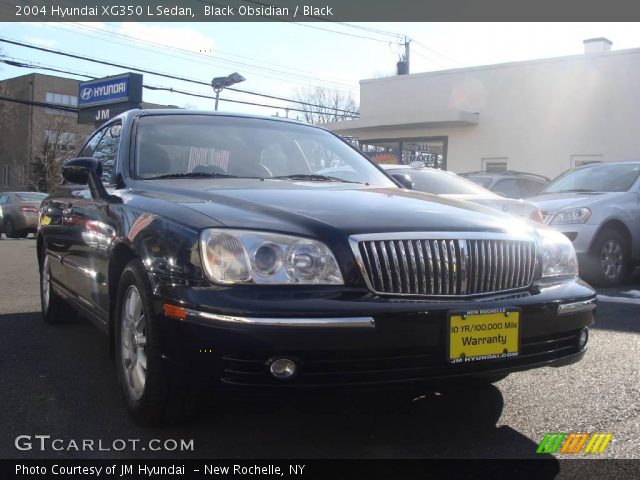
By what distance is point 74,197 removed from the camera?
467 cm

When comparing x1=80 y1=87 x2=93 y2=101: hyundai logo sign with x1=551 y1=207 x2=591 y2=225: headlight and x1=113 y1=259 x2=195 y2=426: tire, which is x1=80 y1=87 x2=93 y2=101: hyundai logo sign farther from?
x1=113 y1=259 x2=195 y2=426: tire

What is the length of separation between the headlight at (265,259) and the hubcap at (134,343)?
0.54 meters

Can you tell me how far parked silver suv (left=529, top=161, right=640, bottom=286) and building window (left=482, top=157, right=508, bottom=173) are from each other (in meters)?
9.72

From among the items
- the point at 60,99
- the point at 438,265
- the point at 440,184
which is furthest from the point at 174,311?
the point at 60,99

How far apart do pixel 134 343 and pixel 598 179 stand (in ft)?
24.7

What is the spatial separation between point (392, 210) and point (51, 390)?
2.09m

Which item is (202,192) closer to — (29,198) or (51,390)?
(51,390)

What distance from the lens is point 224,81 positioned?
979 inches

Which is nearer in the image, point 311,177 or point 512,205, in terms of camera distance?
point 311,177

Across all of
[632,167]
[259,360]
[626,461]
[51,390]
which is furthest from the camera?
[632,167]

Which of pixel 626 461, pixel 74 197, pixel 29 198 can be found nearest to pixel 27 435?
pixel 74 197

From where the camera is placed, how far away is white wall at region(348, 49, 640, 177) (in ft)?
53.1

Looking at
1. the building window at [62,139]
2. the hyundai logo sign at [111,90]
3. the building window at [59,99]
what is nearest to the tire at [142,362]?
the hyundai logo sign at [111,90]

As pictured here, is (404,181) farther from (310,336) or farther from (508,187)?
(508,187)
